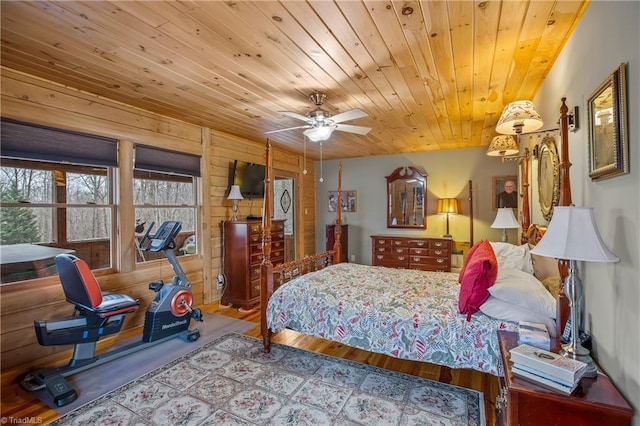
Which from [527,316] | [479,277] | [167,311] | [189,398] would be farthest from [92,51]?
[527,316]

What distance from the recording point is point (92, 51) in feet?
7.33

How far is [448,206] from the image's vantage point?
217 inches

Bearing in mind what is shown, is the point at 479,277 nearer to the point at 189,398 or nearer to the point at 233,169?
the point at 189,398

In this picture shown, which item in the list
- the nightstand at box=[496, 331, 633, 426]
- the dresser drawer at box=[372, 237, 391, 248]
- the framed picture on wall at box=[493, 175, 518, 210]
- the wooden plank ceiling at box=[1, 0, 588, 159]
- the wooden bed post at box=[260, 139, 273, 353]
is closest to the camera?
the nightstand at box=[496, 331, 633, 426]

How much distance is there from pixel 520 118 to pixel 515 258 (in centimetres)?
122

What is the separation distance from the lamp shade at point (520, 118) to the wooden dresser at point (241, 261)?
3228 mm

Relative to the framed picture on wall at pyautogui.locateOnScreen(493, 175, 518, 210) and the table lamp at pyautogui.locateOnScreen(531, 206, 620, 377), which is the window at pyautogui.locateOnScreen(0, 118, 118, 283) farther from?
the framed picture on wall at pyautogui.locateOnScreen(493, 175, 518, 210)

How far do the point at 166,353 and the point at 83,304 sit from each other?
0.87m

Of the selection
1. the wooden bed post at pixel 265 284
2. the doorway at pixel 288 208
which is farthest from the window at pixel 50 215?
the doorway at pixel 288 208

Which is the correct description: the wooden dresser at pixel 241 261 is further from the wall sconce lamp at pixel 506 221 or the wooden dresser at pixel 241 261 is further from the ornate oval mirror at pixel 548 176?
the ornate oval mirror at pixel 548 176

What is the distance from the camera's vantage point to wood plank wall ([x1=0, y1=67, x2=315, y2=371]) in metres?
2.61

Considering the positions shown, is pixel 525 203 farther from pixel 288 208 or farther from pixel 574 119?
pixel 288 208

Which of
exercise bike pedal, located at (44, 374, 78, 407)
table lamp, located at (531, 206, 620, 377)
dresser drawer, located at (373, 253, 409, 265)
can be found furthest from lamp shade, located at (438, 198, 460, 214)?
exercise bike pedal, located at (44, 374, 78, 407)

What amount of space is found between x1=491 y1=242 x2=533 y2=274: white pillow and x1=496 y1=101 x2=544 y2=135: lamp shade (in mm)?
1066
